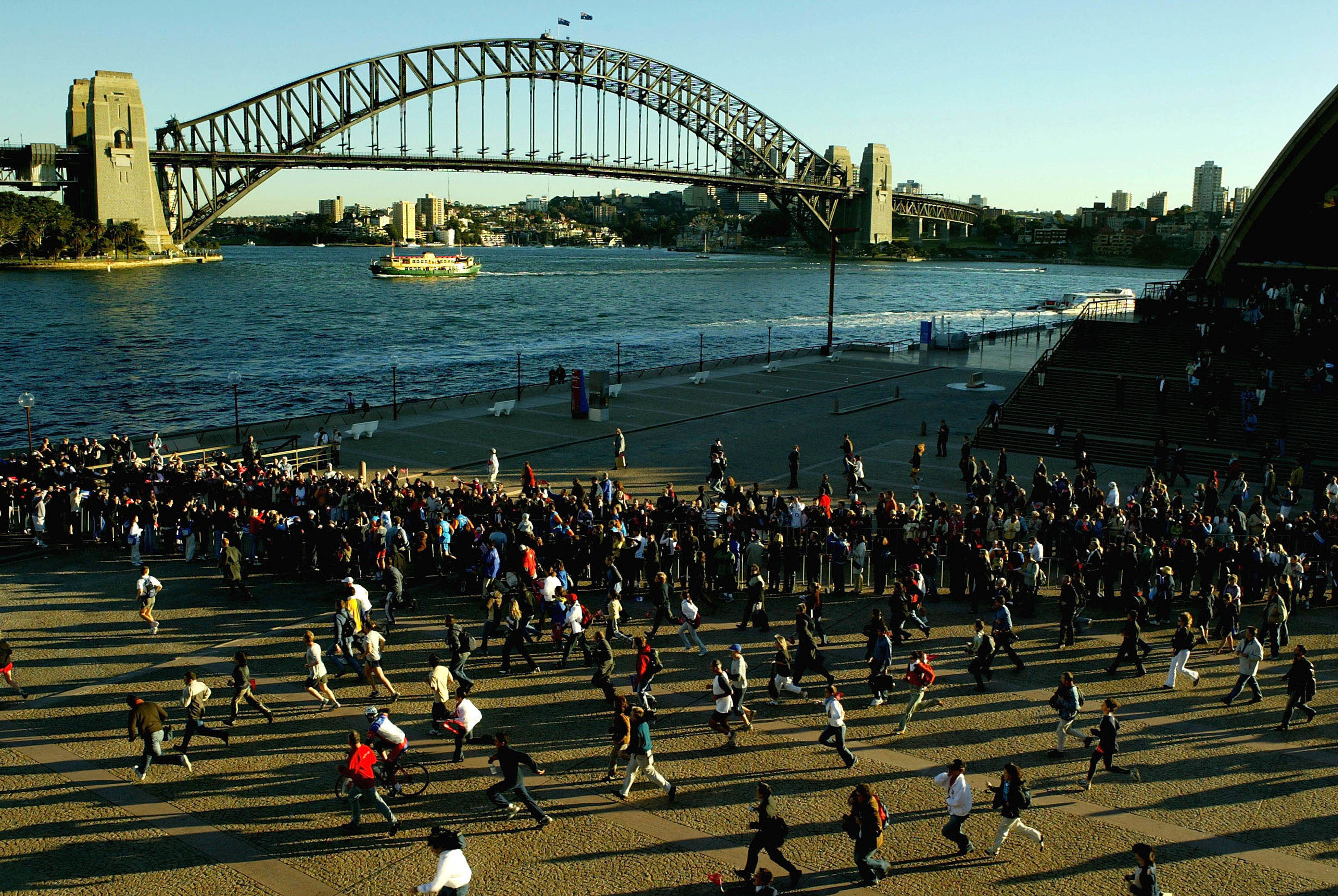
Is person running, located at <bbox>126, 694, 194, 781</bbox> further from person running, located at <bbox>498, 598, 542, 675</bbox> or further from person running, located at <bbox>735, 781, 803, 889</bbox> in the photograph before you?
person running, located at <bbox>735, 781, 803, 889</bbox>

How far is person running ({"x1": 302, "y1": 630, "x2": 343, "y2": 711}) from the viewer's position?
12.7 meters

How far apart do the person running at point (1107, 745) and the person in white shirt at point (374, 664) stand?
7.89m

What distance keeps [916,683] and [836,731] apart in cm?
130

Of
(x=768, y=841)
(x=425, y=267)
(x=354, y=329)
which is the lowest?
(x=768, y=841)

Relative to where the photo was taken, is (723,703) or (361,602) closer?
(723,703)

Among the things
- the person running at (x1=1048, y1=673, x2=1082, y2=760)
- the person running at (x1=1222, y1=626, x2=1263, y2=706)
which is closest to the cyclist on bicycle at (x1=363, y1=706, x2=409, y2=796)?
the person running at (x1=1048, y1=673, x2=1082, y2=760)

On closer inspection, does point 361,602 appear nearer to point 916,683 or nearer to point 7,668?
point 7,668

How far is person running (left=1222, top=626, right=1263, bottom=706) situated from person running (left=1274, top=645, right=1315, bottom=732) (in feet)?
1.55

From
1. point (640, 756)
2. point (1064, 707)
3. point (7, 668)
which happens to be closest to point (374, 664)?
point (640, 756)

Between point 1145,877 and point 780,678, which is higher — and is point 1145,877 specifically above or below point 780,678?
above

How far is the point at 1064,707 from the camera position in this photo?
11.6m

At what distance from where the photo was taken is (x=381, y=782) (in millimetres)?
11055

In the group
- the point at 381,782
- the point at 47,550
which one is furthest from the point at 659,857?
the point at 47,550

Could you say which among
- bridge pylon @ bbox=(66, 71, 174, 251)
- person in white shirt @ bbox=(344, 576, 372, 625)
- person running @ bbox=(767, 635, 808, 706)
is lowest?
person running @ bbox=(767, 635, 808, 706)
